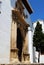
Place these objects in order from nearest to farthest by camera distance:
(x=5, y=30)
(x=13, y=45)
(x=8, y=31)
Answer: (x=5, y=30) < (x=8, y=31) < (x=13, y=45)

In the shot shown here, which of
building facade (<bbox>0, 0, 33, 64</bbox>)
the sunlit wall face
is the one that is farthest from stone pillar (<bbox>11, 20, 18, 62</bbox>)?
the sunlit wall face

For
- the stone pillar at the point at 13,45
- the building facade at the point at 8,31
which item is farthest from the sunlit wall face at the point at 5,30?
the stone pillar at the point at 13,45

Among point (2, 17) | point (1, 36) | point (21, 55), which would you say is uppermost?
point (2, 17)

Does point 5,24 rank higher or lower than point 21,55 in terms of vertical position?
higher

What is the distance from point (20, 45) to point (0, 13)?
471 centimetres

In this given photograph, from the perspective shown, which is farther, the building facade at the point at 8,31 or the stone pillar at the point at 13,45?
the stone pillar at the point at 13,45

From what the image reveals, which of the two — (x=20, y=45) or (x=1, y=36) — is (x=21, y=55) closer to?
(x=20, y=45)

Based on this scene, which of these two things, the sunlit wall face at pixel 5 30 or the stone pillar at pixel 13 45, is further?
the stone pillar at pixel 13 45

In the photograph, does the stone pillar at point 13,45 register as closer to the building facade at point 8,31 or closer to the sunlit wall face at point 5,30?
the building facade at point 8,31

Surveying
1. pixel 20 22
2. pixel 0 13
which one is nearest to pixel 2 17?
pixel 0 13

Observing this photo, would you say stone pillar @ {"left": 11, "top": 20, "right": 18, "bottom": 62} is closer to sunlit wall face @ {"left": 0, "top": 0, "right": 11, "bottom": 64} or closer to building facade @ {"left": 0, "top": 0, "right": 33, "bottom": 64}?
building facade @ {"left": 0, "top": 0, "right": 33, "bottom": 64}

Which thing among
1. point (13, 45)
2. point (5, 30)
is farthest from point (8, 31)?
point (13, 45)

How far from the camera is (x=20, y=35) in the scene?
16.9 m

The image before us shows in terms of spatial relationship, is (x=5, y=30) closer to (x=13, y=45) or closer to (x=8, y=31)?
(x=8, y=31)
